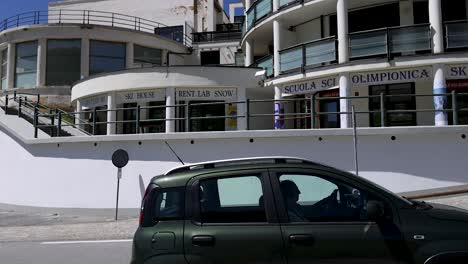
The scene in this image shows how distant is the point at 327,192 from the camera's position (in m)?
4.94

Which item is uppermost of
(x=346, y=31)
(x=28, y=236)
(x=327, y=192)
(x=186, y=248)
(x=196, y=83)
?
(x=346, y=31)

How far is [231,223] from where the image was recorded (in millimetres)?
4684

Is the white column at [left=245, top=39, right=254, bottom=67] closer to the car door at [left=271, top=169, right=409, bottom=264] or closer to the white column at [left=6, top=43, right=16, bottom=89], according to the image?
the white column at [left=6, top=43, right=16, bottom=89]

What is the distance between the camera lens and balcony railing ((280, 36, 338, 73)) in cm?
1978

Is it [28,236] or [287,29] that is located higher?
[287,29]

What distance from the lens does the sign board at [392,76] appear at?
59.2ft

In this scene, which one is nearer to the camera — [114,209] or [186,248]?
[186,248]

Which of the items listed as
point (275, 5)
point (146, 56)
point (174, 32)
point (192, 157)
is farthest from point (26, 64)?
point (192, 157)

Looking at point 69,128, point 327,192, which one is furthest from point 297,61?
point 327,192

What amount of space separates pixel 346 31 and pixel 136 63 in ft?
54.1

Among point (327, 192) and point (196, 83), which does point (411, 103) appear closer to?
point (196, 83)

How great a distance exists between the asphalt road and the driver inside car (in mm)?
4644

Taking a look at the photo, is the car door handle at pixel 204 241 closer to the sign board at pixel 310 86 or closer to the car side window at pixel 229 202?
the car side window at pixel 229 202

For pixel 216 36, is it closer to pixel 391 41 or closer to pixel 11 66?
pixel 11 66
